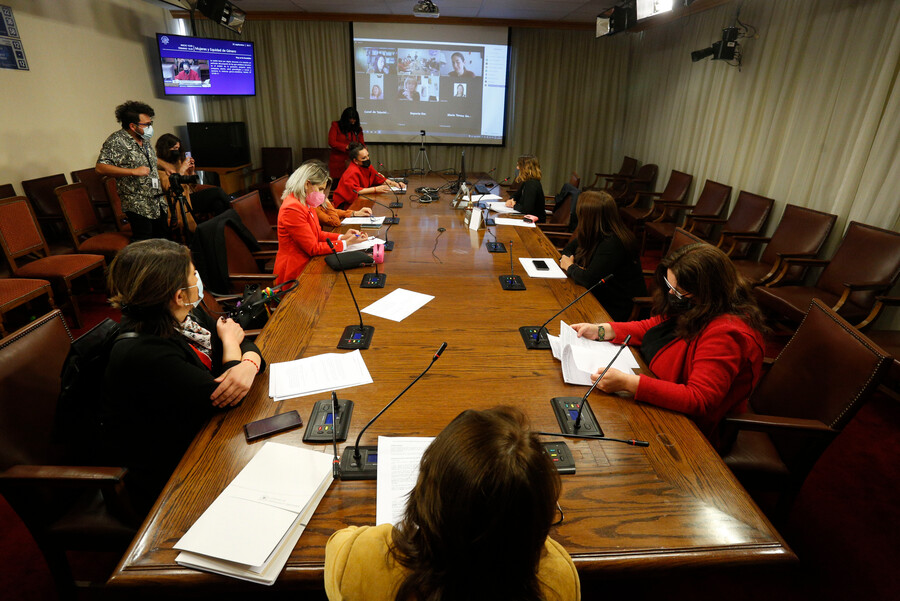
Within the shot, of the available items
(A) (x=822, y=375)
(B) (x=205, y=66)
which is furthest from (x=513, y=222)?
(B) (x=205, y=66)

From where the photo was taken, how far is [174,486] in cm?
109

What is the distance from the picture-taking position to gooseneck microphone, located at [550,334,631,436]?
1290 mm

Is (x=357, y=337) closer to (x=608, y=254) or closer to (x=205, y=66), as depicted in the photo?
(x=608, y=254)

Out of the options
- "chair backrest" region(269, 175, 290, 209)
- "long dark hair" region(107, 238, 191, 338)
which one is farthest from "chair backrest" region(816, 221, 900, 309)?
"chair backrest" region(269, 175, 290, 209)

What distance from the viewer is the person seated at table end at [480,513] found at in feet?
2.11

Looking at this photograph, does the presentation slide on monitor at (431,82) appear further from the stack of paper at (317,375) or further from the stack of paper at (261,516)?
the stack of paper at (261,516)

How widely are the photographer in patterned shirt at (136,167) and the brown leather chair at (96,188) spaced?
0.70 m

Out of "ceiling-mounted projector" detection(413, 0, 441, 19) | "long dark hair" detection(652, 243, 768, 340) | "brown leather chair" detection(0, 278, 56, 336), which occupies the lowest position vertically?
"brown leather chair" detection(0, 278, 56, 336)

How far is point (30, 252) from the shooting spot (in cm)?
333

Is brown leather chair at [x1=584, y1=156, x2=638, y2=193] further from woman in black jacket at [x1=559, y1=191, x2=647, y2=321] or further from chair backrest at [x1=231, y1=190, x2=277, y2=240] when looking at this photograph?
chair backrest at [x1=231, y1=190, x2=277, y2=240]

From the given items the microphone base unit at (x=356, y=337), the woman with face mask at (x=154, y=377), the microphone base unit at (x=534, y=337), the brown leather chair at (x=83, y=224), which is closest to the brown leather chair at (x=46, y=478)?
the woman with face mask at (x=154, y=377)

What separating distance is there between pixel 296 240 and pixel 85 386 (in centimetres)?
155

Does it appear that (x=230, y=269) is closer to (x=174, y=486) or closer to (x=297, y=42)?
(x=174, y=486)

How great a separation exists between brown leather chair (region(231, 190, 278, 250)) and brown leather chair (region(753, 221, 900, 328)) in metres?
3.36
